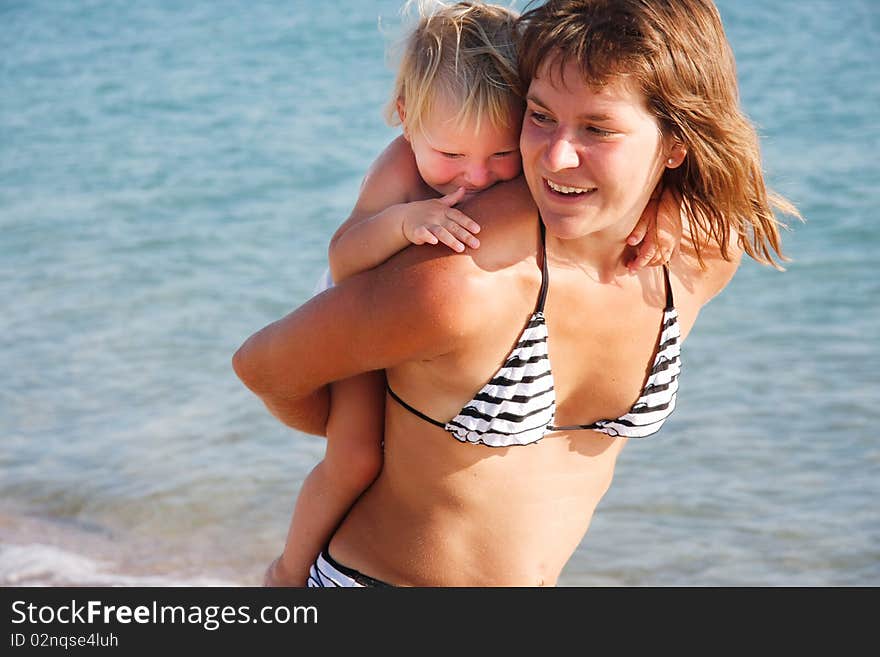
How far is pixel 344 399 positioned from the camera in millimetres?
2635

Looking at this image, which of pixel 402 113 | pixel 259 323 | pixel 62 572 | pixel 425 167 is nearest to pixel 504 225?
pixel 425 167

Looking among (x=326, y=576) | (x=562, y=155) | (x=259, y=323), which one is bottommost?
(x=259, y=323)

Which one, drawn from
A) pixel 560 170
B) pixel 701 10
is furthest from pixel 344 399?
pixel 701 10

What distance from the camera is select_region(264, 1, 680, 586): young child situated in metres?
2.49

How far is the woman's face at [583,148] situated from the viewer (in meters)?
2.18

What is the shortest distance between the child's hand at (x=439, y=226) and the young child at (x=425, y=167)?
0.19ft

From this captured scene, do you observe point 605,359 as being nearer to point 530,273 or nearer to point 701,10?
point 530,273

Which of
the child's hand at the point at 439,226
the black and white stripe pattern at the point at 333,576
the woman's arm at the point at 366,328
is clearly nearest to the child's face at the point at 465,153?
the child's hand at the point at 439,226

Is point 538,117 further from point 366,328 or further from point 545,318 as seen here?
point 366,328

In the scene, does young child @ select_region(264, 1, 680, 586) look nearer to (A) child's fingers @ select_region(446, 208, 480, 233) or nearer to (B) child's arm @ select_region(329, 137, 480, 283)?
(B) child's arm @ select_region(329, 137, 480, 283)

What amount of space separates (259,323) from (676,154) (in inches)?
194

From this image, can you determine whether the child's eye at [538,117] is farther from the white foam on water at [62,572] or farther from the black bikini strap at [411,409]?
the white foam on water at [62,572]

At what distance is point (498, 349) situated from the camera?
231cm
